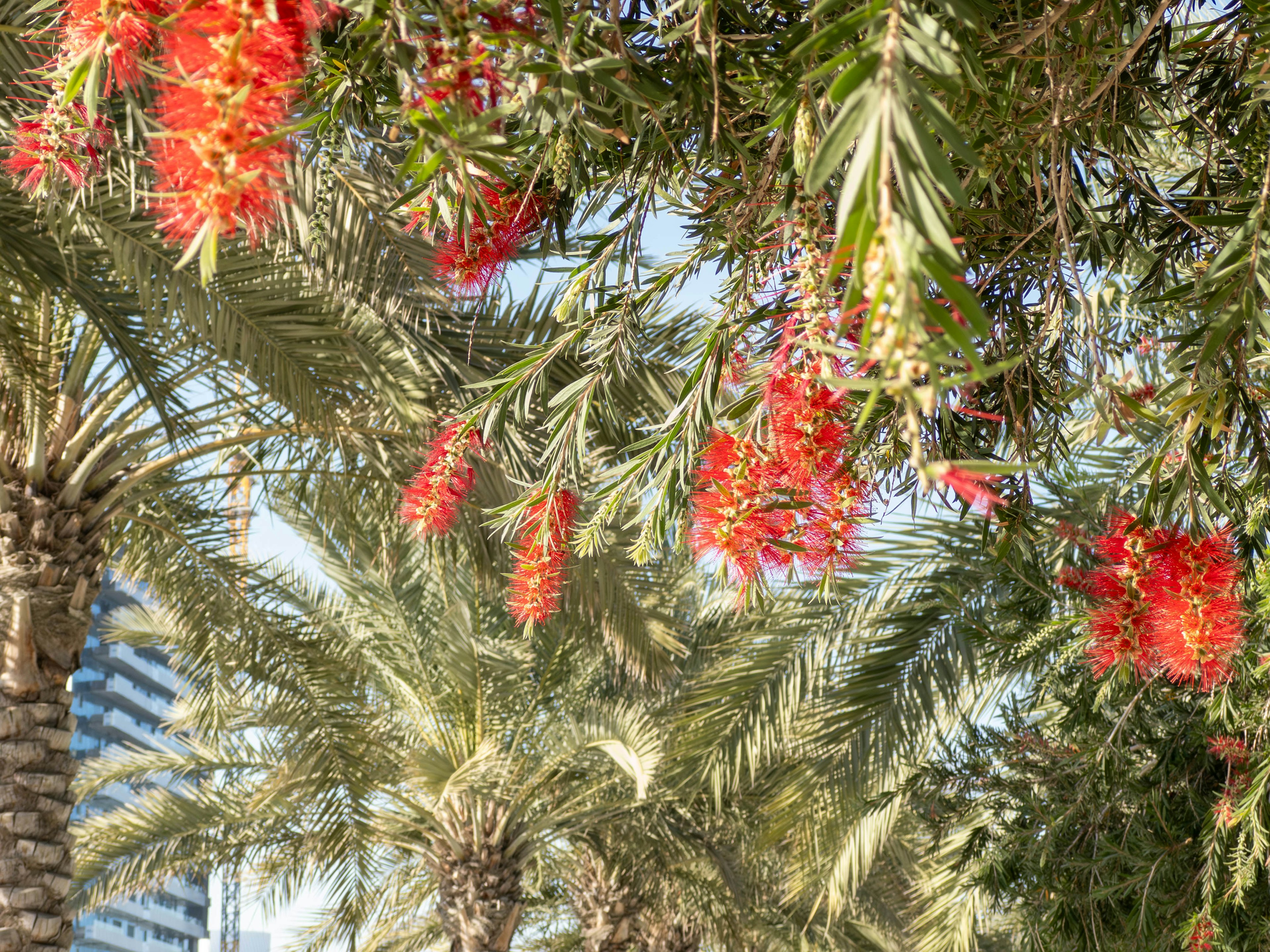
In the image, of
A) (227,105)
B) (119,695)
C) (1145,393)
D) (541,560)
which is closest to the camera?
(227,105)

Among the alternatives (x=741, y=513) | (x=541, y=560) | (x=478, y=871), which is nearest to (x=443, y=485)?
(x=541, y=560)

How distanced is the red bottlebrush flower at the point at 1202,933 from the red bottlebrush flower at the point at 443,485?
3.00 m

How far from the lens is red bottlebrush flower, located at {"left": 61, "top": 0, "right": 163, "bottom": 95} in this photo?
1.12 meters

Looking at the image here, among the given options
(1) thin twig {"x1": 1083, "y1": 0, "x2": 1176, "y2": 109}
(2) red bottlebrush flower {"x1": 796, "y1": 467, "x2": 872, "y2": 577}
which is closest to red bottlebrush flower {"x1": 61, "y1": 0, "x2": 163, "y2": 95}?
(2) red bottlebrush flower {"x1": 796, "y1": 467, "x2": 872, "y2": 577}

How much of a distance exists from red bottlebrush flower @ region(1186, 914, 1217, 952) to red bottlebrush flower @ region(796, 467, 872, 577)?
2797 millimetres

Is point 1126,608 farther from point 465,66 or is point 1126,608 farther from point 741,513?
point 465,66

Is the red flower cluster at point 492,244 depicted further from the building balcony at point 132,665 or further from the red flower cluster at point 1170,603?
the building balcony at point 132,665

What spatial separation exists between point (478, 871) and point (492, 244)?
7.95 metres

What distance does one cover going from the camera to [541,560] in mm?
1893

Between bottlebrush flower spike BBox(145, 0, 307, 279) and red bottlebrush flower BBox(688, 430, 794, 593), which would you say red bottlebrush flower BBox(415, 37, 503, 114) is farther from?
red bottlebrush flower BBox(688, 430, 794, 593)

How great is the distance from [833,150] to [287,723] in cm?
590

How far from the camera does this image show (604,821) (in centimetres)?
933

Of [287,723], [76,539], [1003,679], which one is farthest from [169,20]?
[1003,679]

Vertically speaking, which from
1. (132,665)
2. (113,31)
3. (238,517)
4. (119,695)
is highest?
(132,665)
